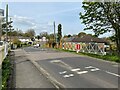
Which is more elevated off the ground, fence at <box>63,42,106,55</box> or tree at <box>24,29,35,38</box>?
tree at <box>24,29,35,38</box>

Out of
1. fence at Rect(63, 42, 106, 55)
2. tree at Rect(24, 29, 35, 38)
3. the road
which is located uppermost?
tree at Rect(24, 29, 35, 38)

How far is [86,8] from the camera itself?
3469 centimetres

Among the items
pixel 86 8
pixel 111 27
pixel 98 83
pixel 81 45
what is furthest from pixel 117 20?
pixel 98 83

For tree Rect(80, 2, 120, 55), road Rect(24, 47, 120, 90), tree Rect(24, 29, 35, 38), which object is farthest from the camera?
tree Rect(24, 29, 35, 38)

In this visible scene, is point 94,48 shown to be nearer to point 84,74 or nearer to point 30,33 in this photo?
point 84,74

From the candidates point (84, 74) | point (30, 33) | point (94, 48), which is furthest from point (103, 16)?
point (30, 33)

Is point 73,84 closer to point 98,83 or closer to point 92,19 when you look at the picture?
point 98,83

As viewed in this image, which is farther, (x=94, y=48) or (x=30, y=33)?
(x=30, y=33)

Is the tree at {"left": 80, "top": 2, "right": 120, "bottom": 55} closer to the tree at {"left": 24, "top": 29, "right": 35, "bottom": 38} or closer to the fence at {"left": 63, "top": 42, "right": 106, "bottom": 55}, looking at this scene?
the fence at {"left": 63, "top": 42, "right": 106, "bottom": 55}

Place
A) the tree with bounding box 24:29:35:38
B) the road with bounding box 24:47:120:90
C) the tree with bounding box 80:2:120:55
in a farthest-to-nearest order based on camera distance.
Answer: the tree with bounding box 24:29:35:38 < the tree with bounding box 80:2:120:55 < the road with bounding box 24:47:120:90

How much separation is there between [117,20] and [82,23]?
437cm

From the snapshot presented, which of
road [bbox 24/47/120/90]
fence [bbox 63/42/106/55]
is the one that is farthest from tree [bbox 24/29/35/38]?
road [bbox 24/47/120/90]

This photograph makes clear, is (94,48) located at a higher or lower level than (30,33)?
lower

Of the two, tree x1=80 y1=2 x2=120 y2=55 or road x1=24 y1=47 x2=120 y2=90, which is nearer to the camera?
road x1=24 y1=47 x2=120 y2=90
